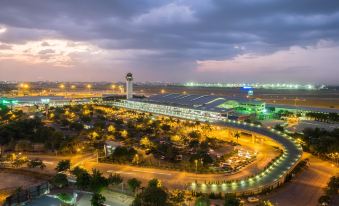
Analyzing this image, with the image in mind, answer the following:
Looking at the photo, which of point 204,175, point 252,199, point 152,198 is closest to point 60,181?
point 152,198

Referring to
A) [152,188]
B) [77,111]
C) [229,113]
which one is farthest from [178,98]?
[152,188]

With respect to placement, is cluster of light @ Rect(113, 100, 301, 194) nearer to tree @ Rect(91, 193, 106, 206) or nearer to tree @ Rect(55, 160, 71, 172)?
tree @ Rect(91, 193, 106, 206)

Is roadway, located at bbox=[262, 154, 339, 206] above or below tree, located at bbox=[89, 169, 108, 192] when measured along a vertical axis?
below

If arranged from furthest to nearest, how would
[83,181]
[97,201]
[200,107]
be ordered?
1. [200,107]
2. [83,181]
3. [97,201]

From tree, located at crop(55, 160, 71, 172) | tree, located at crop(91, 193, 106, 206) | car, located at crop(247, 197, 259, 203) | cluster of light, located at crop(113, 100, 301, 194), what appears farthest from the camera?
tree, located at crop(55, 160, 71, 172)

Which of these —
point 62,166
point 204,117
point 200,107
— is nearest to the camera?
point 62,166

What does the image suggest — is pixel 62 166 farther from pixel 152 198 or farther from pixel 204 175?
pixel 204 175

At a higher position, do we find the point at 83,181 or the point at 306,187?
the point at 83,181

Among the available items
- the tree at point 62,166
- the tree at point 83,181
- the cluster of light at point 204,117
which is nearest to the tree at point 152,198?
the tree at point 83,181

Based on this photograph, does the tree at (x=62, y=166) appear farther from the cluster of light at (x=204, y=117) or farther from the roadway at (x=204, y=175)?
the cluster of light at (x=204, y=117)

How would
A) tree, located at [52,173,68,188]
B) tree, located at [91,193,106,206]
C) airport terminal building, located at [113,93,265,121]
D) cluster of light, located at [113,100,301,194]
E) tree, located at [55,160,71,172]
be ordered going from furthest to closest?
airport terminal building, located at [113,93,265,121]
tree, located at [55,160,71,172]
cluster of light, located at [113,100,301,194]
tree, located at [52,173,68,188]
tree, located at [91,193,106,206]

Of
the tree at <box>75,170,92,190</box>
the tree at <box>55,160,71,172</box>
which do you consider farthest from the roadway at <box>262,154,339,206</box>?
the tree at <box>55,160,71,172</box>
